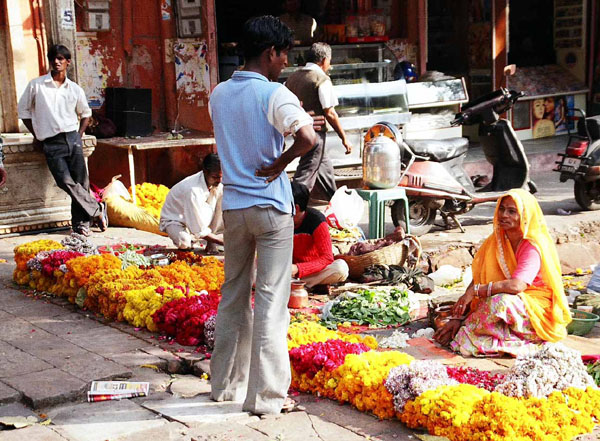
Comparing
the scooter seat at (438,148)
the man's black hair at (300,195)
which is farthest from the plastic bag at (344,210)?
the man's black hair at (300,195)

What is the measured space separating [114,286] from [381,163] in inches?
127

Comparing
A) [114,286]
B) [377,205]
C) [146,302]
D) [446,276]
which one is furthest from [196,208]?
[446,276]

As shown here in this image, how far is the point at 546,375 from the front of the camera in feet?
14.9

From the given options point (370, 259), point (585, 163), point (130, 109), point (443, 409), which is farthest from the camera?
point (130, 109)

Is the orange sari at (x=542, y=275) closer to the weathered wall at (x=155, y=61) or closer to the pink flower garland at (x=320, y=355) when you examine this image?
the pink flower garland at (x=320, y=355)

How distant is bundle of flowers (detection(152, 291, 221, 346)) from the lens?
5.81m

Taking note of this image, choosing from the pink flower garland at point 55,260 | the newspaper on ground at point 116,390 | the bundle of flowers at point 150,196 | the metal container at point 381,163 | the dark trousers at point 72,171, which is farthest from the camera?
the bundle of flowers at point 150,196

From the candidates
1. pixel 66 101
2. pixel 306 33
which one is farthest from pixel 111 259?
pixel 306 33

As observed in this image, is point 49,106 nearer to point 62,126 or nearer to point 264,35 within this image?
point 62,126

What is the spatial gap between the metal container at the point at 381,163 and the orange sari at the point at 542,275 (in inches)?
119

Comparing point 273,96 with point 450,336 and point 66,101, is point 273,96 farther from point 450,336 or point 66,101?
point 66,101

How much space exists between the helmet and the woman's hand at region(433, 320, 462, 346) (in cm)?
748

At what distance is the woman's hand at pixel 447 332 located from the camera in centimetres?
573

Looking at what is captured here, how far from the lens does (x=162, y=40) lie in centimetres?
1147
